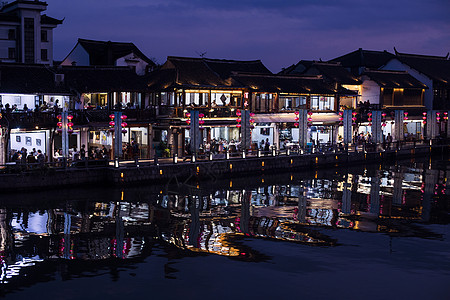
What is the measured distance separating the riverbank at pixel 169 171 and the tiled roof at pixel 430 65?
78.9ft

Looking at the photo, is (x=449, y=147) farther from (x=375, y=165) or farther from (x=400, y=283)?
(x=400, y=283)

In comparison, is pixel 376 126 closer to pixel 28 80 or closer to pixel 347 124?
pixel 347 124

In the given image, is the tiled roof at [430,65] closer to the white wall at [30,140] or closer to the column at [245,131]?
the column at [245,131]

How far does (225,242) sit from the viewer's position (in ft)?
79.1

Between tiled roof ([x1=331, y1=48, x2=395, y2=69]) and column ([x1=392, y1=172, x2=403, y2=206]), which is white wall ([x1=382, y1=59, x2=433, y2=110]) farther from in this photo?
column ([x1=392, y1=172, x2=403, y2=206])

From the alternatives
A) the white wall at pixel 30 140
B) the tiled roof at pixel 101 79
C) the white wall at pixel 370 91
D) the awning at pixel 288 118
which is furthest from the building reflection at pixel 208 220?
the white wall at pixel 370 91

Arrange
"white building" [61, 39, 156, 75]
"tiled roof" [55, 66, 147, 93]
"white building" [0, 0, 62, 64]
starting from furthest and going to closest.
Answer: "white building" [0, 0, 62, 64], "white building" [61, 39, 156, 75], "tiled roof" [55, 66, 147, 93]

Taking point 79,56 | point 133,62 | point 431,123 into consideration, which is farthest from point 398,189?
point 79,56

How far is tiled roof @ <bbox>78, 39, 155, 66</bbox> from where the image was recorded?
57.7 metres

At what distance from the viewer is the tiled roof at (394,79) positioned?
65.1 meters

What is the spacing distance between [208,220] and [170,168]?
36.1 ft

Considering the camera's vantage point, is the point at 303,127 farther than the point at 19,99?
Yes

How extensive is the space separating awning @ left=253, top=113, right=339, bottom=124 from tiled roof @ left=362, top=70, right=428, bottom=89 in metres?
10.6

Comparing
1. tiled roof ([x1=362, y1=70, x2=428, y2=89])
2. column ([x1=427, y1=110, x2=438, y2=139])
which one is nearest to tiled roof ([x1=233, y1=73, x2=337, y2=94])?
tiled roof ([x1=362, y1=70, x2=428, y2=89])
